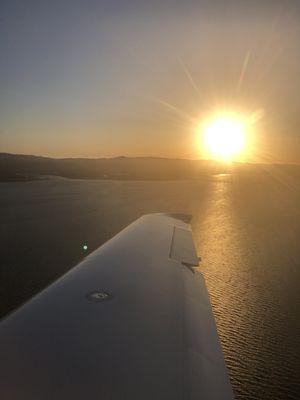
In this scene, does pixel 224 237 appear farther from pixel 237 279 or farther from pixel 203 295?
pixel 203 295

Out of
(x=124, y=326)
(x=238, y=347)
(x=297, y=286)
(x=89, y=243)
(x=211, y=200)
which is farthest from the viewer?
(x=211, y=200)

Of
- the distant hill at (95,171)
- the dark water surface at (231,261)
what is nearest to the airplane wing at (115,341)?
the dark water surface at (231,261)

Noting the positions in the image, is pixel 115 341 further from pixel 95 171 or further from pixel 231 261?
pixel 95 171

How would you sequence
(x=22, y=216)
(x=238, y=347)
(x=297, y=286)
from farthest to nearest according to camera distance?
(x=22, y=216) < (x=297, y=286) < (x=238, y=347)

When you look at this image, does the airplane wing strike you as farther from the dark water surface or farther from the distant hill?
the distant hill

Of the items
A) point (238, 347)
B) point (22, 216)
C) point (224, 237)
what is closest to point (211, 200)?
point (224, 237)

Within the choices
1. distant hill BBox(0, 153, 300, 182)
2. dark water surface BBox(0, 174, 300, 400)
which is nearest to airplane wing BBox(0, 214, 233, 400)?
dark water surface BBox(0, 174, 300, 400)

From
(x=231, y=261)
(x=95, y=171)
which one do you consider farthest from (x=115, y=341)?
(x=95, y=171)
